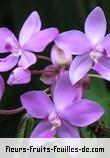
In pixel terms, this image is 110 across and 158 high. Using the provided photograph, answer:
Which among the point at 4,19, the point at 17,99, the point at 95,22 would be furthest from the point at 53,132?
the point at 4,19

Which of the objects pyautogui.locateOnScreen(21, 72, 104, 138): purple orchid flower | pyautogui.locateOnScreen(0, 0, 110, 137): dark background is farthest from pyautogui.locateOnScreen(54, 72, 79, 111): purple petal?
pyautogui.locateOnScreen(0, 0, 110, 137): dark background

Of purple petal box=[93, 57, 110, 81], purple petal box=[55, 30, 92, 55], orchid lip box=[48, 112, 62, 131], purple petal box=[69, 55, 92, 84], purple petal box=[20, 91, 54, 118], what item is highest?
purple petal box=[55, 30, 92, 55]

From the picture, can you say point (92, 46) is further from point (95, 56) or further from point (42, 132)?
point (42, 132)

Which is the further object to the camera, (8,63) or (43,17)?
(43,17)

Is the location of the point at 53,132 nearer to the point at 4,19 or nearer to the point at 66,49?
the point at 66,49

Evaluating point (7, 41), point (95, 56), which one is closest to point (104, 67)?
point (95, 56)

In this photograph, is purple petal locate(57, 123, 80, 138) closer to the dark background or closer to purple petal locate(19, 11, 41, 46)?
purple petal locate(19, 11, 41, 46)

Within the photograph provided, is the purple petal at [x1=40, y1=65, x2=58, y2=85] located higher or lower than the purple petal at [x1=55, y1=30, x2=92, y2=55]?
lower
